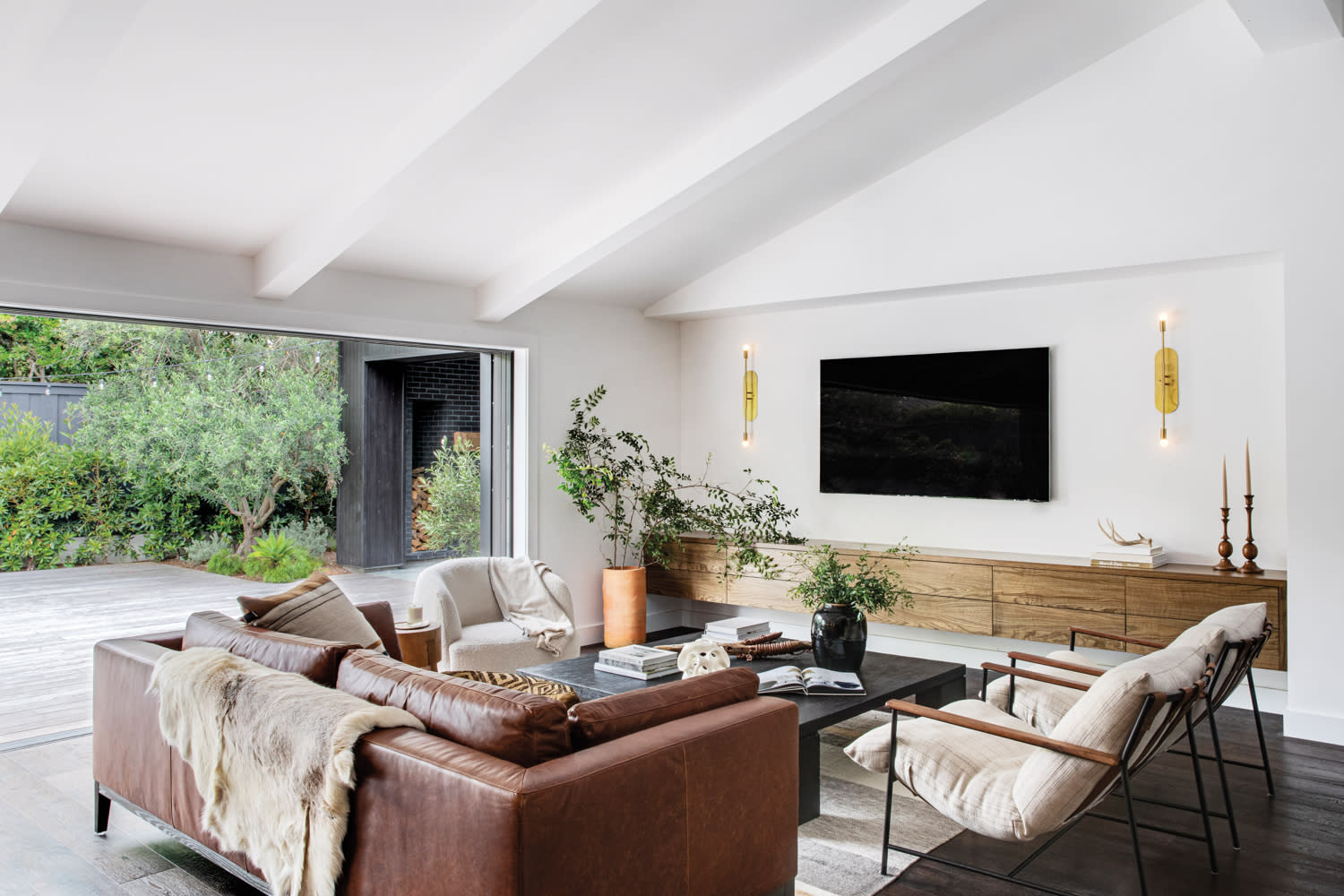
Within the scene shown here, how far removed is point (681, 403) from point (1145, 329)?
124 inches

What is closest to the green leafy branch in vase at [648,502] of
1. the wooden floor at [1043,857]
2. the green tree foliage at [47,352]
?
the green tree foliage at [47,352]

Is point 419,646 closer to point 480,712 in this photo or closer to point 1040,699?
point 480,712

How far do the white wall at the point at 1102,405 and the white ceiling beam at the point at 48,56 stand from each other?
436cm

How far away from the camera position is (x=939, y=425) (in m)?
5.73

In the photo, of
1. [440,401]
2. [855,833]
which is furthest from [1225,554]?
[440,401]

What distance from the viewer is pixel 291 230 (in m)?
4.47

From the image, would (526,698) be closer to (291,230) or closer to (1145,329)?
(291,230)

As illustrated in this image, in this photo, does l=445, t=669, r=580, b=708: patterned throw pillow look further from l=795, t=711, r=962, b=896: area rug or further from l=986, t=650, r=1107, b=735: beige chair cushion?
l=986, t=650, r=1107, b=735: beige chair cushion

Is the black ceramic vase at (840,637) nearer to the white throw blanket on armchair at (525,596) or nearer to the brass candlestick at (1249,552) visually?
the white throw blanket on armchair at (525,596)

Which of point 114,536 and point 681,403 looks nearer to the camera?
point 114,536

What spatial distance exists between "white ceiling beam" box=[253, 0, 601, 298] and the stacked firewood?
134 cm

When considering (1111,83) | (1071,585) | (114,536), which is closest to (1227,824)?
(1071,585)

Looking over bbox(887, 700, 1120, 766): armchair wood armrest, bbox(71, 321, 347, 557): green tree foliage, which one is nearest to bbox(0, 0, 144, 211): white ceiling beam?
bbox(71, 321, 347, 557): green tree foliage

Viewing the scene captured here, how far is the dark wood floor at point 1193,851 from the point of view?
2.78 m
